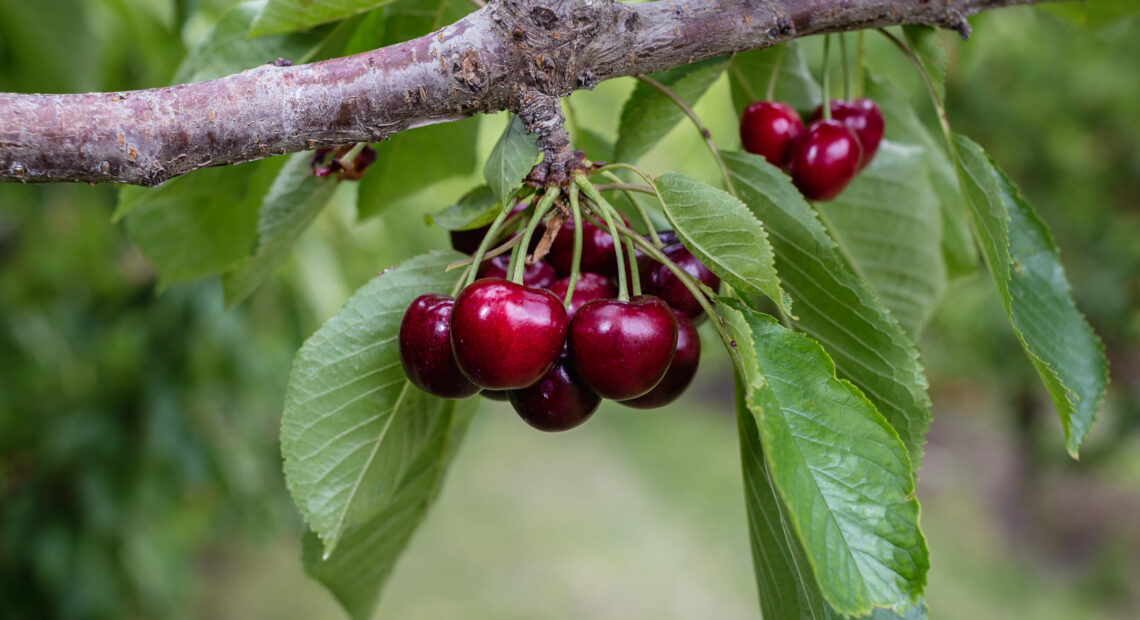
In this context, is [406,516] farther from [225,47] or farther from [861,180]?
[861,180]

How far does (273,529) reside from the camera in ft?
17.0

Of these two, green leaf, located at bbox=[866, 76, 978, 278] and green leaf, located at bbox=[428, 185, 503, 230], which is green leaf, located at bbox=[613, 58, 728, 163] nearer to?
green leaf, located at bbox=[428, 185, 503, 230]

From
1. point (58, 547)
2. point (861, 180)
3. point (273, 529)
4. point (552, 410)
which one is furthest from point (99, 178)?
point (273, 529)

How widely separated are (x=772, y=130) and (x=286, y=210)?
0.67 meters

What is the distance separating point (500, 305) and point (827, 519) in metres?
0.35

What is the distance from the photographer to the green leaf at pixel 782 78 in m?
1.26

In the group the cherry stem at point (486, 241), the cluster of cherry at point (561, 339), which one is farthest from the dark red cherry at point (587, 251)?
the cherry stem at point (486, 241)

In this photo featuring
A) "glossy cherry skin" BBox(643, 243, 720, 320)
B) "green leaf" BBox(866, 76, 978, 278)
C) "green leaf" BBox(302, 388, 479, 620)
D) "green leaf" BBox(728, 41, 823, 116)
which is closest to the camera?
"glossy cherry skin" BBox(643, 243, 720, 320)

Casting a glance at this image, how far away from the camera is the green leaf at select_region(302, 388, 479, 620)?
3.77ft

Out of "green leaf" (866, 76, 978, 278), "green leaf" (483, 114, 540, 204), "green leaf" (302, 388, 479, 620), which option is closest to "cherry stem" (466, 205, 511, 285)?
"green leaf" (483, 114, 540, 204)

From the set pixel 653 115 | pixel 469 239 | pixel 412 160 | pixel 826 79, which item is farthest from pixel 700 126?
pixel 412 160

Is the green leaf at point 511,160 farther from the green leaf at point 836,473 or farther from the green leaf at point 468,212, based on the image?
the green leaf at point 836,473

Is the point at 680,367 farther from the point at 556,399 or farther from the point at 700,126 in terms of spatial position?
the point at 700,126

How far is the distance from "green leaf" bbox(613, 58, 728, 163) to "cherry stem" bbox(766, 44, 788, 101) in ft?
0.52
